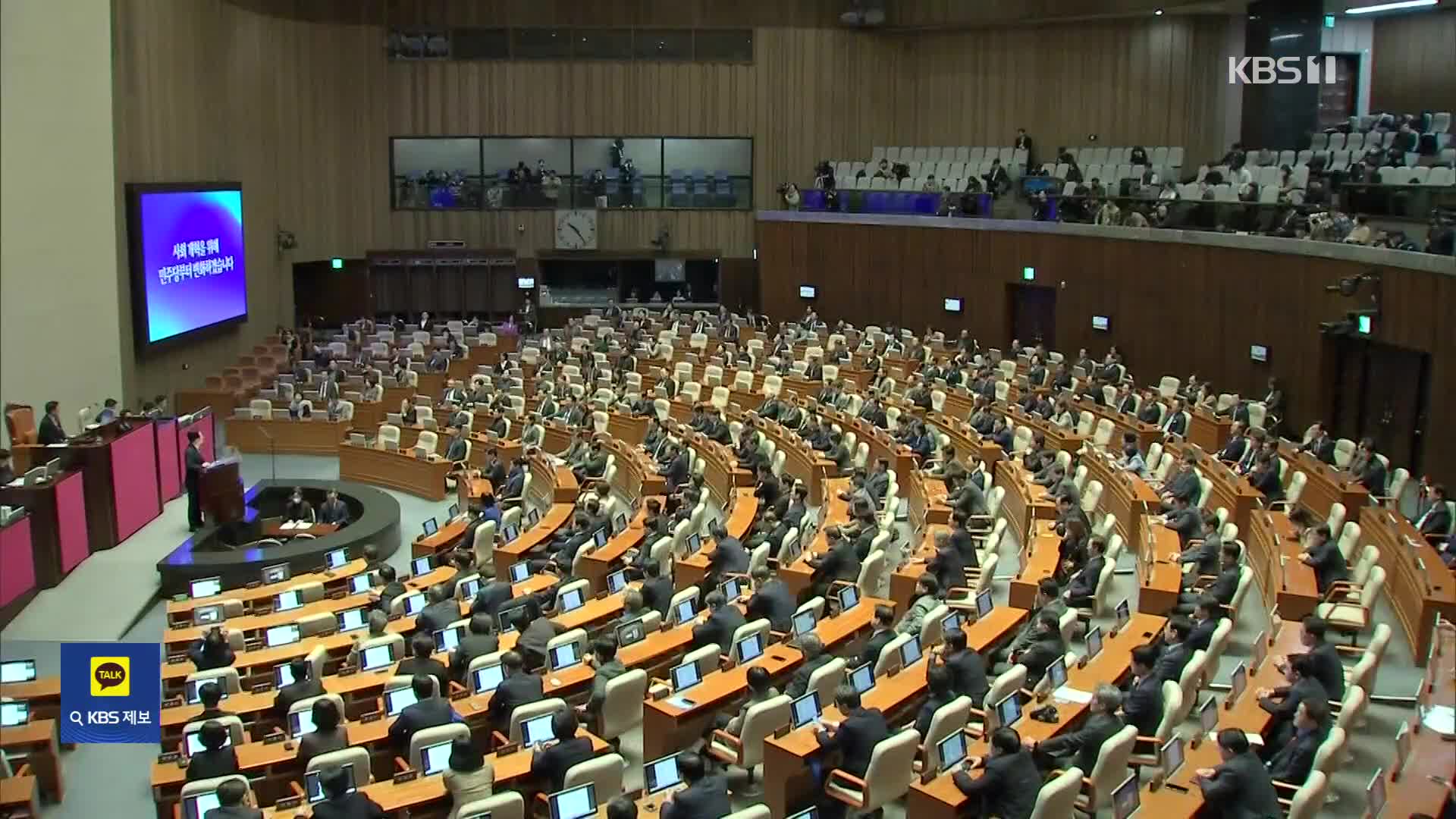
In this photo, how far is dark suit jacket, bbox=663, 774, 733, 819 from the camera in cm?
782

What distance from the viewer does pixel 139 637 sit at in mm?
14039

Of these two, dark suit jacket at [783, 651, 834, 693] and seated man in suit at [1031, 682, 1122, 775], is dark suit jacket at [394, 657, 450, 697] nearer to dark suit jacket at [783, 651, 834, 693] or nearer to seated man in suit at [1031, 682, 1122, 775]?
dark suit jacket at [783, 651, 834, 693]

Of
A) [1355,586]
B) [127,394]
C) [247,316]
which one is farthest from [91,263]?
[1355,586]

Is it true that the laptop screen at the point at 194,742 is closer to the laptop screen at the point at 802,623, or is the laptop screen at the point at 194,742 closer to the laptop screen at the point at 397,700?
the laptop screen at the point at 397,700

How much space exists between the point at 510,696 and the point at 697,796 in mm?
2355

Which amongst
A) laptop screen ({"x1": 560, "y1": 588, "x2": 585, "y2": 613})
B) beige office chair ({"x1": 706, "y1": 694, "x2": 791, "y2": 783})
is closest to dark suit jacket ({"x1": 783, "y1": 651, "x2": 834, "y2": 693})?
beige office chair ({"x1": 706, "y1": 694, "x2": 791, "y2": 783})

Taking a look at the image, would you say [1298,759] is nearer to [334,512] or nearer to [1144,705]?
[1144,705]

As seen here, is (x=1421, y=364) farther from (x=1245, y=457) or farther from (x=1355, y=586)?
(x=1355, y=586)

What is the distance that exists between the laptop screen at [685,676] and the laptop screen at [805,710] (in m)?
1.02

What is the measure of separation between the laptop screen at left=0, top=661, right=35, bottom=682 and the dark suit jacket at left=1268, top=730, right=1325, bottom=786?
901 centimetres

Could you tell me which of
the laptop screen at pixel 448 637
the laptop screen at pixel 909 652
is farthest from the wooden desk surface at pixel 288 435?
the laptop screen at pixel 909 652

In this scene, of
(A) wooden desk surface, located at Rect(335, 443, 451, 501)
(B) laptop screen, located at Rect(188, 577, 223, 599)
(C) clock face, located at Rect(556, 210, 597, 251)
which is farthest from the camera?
(C) clock face, located at Rect(556, 210, 597, 251)

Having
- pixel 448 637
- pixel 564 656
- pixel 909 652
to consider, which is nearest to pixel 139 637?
pixel 448 637

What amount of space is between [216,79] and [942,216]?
1502cm
